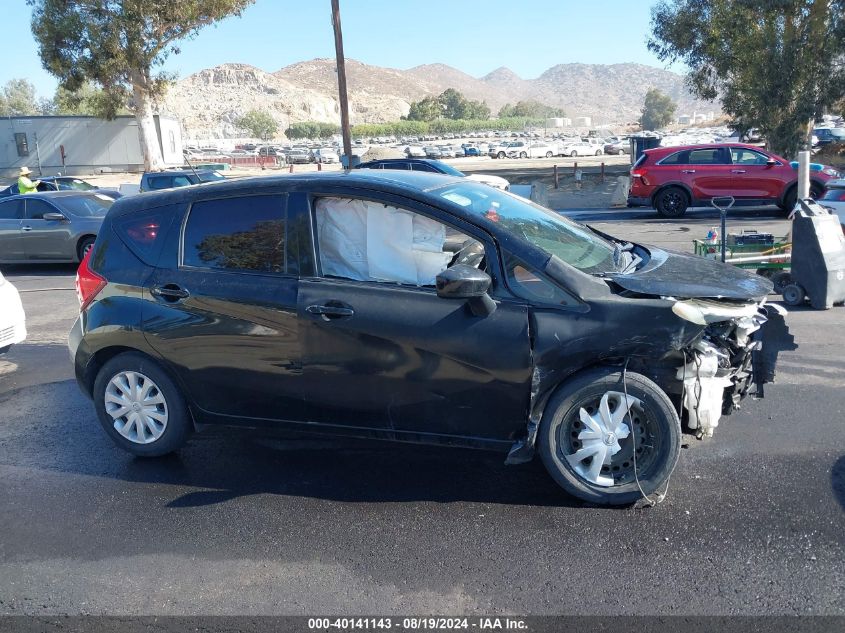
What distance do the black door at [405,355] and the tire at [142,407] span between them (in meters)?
0.97

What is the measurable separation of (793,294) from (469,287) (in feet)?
19.6

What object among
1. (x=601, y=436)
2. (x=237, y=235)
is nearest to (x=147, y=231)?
(x=237, y=235)

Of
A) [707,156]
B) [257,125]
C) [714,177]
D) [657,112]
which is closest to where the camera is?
[714,177]

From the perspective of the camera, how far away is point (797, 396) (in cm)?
584

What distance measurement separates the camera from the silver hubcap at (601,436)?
4133mm


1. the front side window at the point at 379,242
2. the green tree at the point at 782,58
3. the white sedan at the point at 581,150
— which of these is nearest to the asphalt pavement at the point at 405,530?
the front side window at the point at 379,242

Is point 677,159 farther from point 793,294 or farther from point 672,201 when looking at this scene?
point 793,294

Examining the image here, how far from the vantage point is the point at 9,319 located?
24.1 ft

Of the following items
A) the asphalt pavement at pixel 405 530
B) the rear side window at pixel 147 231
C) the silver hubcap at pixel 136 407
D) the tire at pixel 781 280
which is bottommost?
the asphalt pavement at pixel 405 530

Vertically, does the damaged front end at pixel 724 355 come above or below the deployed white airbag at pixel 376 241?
below

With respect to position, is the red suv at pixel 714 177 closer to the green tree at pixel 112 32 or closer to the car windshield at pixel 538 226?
the car windshield at pixel 538 226

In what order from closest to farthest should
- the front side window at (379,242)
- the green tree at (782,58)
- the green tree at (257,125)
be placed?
1. the front side window at (379,242)
2. the green tree at (782,58)
3. the green tree at (257,125)

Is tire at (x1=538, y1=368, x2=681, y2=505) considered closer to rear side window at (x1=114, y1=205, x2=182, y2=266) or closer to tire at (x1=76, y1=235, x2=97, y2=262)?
rear side window at (x1=114, y1=205, x2=182, y2=266)

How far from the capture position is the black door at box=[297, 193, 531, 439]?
13.8 feet
